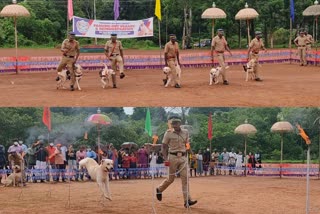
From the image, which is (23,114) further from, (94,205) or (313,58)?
(313,58)

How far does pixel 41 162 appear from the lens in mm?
17672

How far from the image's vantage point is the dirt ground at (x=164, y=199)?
11141mm

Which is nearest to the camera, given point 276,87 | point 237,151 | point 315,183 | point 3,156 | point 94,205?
point 94,205

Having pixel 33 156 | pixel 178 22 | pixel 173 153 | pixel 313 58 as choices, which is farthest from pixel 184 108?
pixel 178 22

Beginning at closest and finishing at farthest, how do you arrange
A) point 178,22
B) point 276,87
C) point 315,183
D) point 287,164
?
point 315,183, point 276,87, point 287,164, point 178,22

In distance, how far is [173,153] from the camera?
11758 millimetres

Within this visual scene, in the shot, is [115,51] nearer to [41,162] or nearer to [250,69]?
[41,162]

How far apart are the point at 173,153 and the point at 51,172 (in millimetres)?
6440

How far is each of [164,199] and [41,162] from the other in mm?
6086

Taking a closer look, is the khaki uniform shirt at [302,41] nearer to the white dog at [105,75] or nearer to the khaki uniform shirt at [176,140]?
the white dog at [105,75]

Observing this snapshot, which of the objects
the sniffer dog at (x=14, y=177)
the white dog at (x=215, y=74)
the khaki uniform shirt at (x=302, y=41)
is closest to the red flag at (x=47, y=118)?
the sniffer dog at (x=14, y=177)

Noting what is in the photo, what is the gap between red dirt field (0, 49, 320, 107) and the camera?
16.6 m

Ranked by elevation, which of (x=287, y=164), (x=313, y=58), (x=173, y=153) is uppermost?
(x=313, y=58)

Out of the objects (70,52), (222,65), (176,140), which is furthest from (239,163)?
(176,140)
